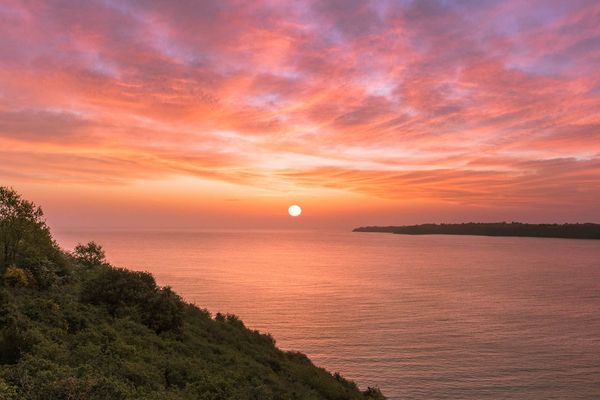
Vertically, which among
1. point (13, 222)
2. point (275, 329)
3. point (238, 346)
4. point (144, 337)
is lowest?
point (275, 329)

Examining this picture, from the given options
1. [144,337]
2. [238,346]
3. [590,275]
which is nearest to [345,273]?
[590,275]

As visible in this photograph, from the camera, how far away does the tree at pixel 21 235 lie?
2773cm

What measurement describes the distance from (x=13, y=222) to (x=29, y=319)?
12.4 meters

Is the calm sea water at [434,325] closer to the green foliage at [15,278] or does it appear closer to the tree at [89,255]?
the tree at [89,255]

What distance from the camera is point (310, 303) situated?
84250 mm

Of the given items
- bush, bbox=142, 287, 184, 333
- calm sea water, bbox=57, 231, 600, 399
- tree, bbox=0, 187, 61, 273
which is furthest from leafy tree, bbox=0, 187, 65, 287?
calm sea water, bbox=57, 231, 600, 399

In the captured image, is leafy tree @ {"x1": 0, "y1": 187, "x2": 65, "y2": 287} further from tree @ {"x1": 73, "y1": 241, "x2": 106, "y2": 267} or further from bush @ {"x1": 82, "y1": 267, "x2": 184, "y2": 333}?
tree @ {"x1": 73, "y1": 241, "x2": 106, "y2": 267}

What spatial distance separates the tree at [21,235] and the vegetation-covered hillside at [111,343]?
0.20ft

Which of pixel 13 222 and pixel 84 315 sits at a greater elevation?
pixel 13 222

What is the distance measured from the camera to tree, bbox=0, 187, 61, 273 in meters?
27.7

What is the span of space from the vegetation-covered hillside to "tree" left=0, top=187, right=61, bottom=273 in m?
0.06

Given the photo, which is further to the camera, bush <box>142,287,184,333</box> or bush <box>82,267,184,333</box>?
bush <box>142,287,184,333</box>

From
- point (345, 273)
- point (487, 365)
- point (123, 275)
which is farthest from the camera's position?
point (345, 273)

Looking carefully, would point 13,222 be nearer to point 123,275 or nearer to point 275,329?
point 123,275
